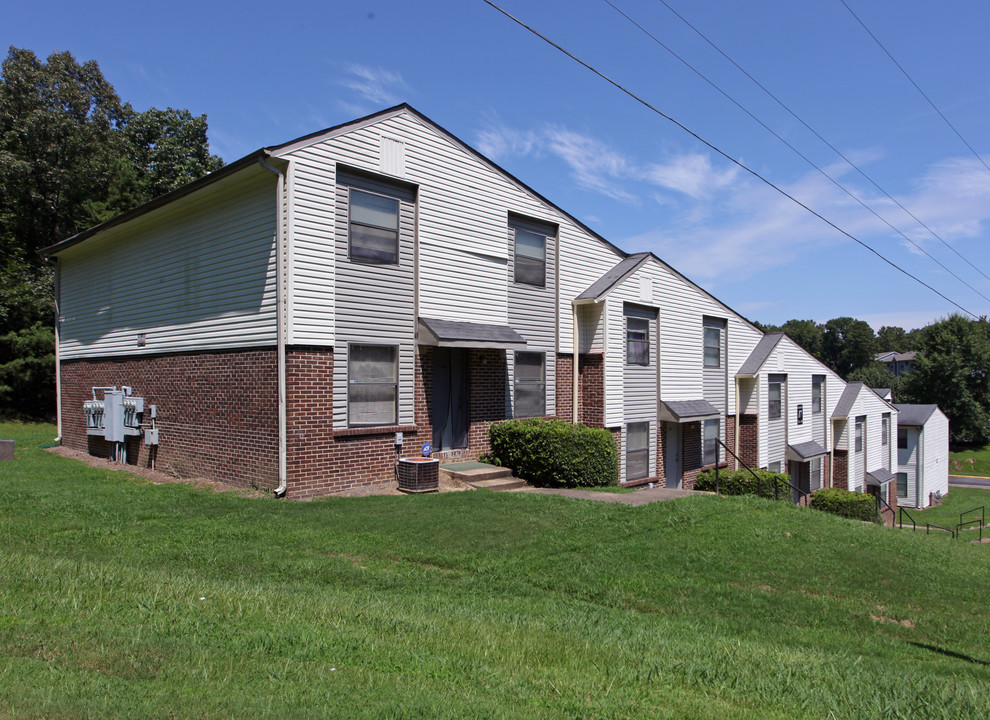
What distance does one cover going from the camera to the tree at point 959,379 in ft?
197

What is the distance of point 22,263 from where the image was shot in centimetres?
3114

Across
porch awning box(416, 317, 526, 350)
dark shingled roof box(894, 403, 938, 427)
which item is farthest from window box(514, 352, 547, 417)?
dark shingled roof box(894, 403, 938, 427)

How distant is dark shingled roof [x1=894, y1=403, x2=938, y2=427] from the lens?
40134 millimetres

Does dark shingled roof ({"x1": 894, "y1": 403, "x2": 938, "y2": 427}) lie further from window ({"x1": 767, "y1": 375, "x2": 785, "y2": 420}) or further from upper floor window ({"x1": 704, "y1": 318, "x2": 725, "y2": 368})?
upper floor window ({"x1": 704, "y1": 318, "x2": 725, "y2": 368})

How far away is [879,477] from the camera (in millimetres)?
32062

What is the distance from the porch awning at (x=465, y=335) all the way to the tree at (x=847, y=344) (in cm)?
10727

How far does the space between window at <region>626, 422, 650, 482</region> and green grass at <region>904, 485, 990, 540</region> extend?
15.7 m

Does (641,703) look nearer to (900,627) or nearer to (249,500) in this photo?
(900,627)

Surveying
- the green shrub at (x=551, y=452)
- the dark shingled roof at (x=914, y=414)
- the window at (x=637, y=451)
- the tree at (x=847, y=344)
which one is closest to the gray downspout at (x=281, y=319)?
the green shrub at (x=551, y=452)

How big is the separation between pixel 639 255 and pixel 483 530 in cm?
1184

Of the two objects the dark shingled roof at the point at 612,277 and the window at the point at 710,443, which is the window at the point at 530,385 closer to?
the dark shingled roof at the point at 612,277

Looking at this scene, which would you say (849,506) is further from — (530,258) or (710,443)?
(530,258)

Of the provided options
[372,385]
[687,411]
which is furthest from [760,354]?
[372,385]

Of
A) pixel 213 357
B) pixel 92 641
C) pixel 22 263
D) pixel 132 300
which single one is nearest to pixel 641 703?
pixel 92 641
